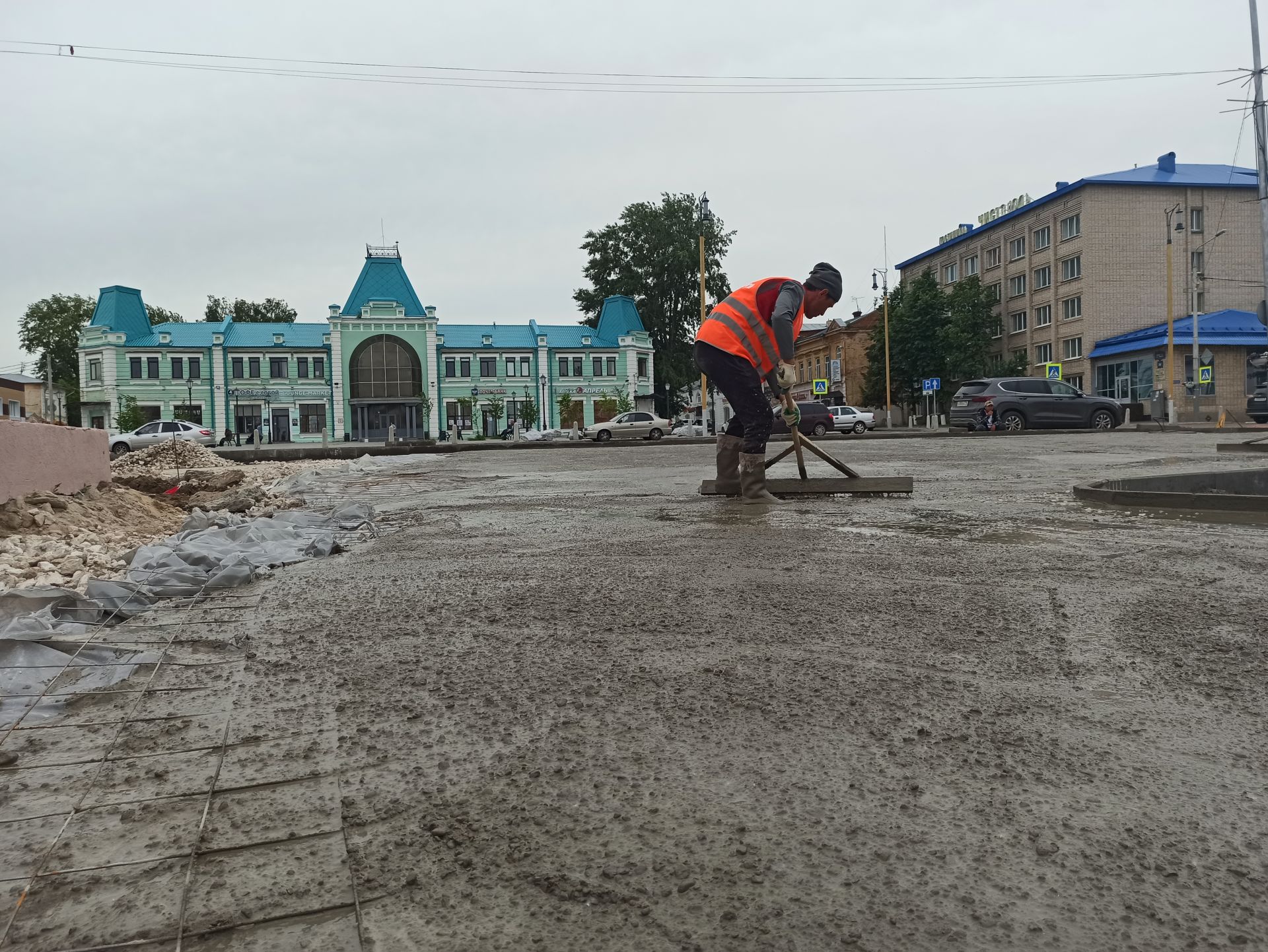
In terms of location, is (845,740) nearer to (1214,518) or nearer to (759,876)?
(759,876)

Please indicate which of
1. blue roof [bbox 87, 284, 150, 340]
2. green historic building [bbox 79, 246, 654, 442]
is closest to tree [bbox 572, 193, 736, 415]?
green historic building [bbox 79, 246, 654, 442]

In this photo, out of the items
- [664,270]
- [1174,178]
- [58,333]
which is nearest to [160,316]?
[58,333]

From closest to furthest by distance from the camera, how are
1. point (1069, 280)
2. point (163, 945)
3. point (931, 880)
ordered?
point (163, 945), point (931, 880), point (1069, 280)

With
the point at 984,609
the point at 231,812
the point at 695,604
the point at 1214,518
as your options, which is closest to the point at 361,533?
the point at 695,604

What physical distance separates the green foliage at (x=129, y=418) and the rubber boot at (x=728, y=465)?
56.7 metres

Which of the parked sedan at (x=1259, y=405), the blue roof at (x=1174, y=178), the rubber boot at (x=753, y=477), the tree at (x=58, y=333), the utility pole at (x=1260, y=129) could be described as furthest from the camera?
the tree at (x=58, y=333)

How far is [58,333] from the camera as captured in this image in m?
81.2

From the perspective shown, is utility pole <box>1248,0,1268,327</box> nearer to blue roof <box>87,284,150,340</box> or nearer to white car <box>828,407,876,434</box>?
white car <box>828,407,876,434</box>

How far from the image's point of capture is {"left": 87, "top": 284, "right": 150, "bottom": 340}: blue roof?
6331 centimetres

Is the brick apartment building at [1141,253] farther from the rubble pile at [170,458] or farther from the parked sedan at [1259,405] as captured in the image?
the rubble pile at [170,458]

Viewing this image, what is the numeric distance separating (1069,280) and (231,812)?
58.3 metres

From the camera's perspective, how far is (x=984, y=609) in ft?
10.0

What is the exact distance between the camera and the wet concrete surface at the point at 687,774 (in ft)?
4.17

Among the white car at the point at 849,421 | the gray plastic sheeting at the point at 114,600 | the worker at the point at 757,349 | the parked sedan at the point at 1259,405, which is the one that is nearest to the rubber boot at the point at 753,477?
the worker at the point at 757,349
